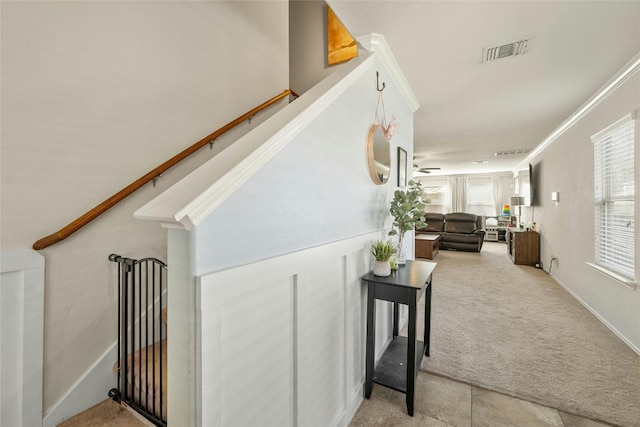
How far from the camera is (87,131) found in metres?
1.52

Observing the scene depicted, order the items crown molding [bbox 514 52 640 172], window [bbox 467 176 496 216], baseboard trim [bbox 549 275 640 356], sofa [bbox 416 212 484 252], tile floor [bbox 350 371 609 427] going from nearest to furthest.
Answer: tile floor [bbox 350 371 609 427], crown molding [bbox 514 52 640 172], baseboard trim [bbox 549 275 640 356], sofa [bbox 416 212 484 252], window [bbox 467 176 496 216]

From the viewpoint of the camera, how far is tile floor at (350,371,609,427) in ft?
5.20

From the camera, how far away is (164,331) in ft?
5.90

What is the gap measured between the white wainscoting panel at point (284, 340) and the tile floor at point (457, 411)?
150 millimetres

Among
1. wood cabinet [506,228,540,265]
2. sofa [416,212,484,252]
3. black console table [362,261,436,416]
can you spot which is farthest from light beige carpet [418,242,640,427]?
sofa [416,212,484,252]

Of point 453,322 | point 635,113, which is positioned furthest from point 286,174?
point 635,113

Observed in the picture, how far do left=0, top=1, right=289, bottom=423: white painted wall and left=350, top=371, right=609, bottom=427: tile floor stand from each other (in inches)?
64.3

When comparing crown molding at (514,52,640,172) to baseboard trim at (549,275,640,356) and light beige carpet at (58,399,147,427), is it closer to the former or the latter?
baseboard trim at (549,275,640,356)

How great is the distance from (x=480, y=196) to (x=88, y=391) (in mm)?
11266

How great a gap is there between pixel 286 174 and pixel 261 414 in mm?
870

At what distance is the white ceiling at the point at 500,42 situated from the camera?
168cm

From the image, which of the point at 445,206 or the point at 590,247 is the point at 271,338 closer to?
the point at 590,247

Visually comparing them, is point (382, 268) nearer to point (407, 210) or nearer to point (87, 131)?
point (407, 210)

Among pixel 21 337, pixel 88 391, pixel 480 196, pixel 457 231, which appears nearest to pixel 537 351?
pixel 88 391
